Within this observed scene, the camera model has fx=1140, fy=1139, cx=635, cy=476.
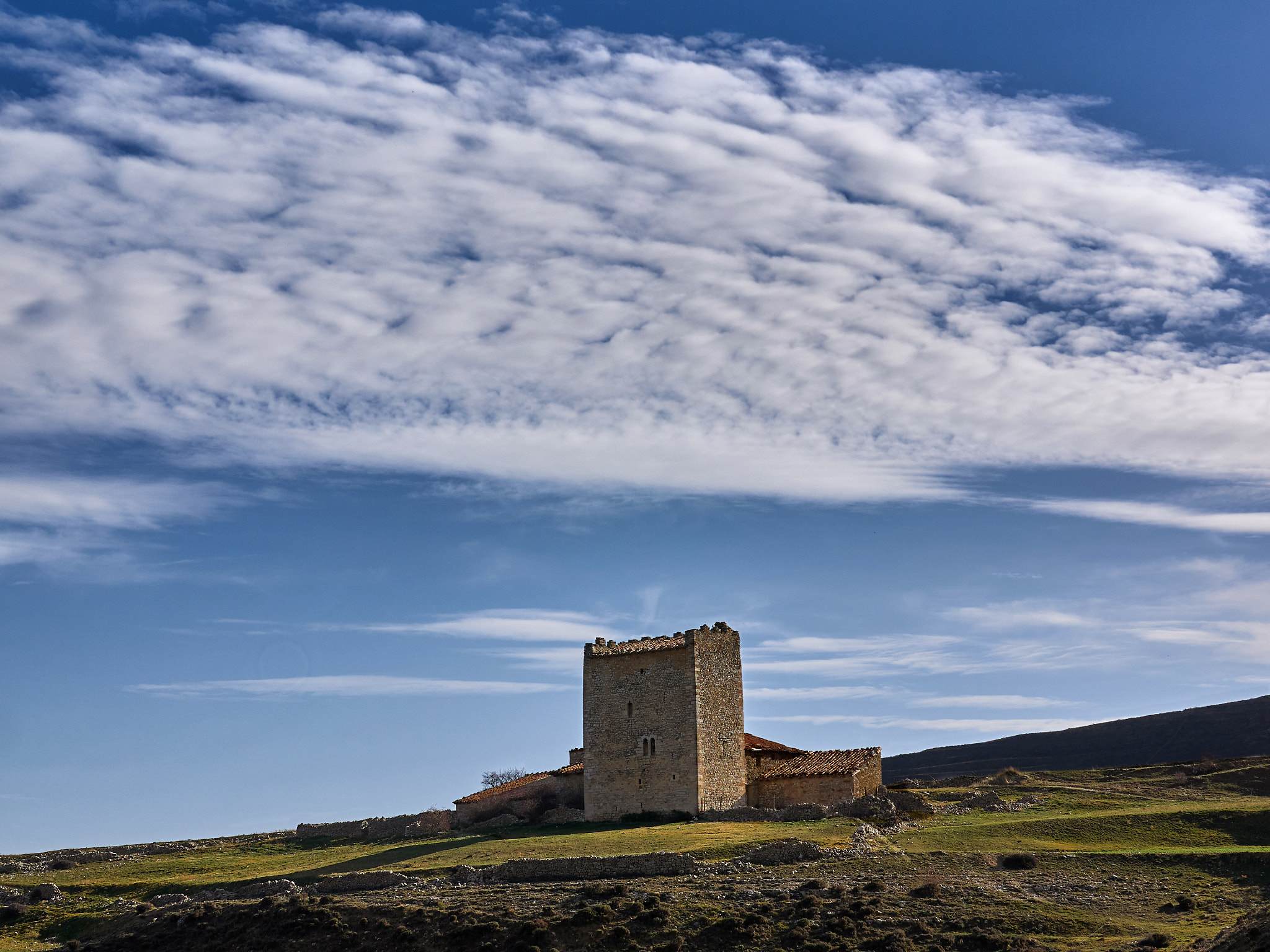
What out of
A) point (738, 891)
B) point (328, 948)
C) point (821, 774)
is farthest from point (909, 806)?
point (328, 948)

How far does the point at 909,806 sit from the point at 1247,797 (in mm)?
16181

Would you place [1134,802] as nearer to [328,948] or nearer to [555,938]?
[555,938]

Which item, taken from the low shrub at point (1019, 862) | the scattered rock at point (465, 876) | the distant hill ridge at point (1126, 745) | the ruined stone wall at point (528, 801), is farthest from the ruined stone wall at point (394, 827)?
the distant hill ridge at point (1126, 745)

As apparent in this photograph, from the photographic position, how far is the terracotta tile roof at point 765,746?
5267 centimetres

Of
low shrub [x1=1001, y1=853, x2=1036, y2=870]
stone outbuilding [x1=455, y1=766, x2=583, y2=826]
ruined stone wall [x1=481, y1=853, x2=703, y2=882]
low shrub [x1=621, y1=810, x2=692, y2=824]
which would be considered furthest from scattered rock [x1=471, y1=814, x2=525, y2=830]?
low shrub [x1=1001, y1=853, x2=1036, y2=870]

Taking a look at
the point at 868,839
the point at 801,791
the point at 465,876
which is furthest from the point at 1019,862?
the point at 465,876

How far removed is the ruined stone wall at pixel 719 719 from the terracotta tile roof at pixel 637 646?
36.6 inches

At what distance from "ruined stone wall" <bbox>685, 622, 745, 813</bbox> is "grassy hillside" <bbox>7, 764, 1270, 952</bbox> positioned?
2862 millimetres

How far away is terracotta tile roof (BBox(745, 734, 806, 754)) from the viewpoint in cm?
5267

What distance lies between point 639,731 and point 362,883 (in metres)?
14.0

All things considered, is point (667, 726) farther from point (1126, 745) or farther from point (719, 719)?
point (1126, 745)

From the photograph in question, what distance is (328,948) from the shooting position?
33906 millimetres

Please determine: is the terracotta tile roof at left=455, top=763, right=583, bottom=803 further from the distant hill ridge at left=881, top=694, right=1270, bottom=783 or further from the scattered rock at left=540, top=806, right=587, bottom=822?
the distant hill ridge at left=881, top=694, right=1270, bottom=783

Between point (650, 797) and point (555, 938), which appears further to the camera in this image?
point (650, 797)
